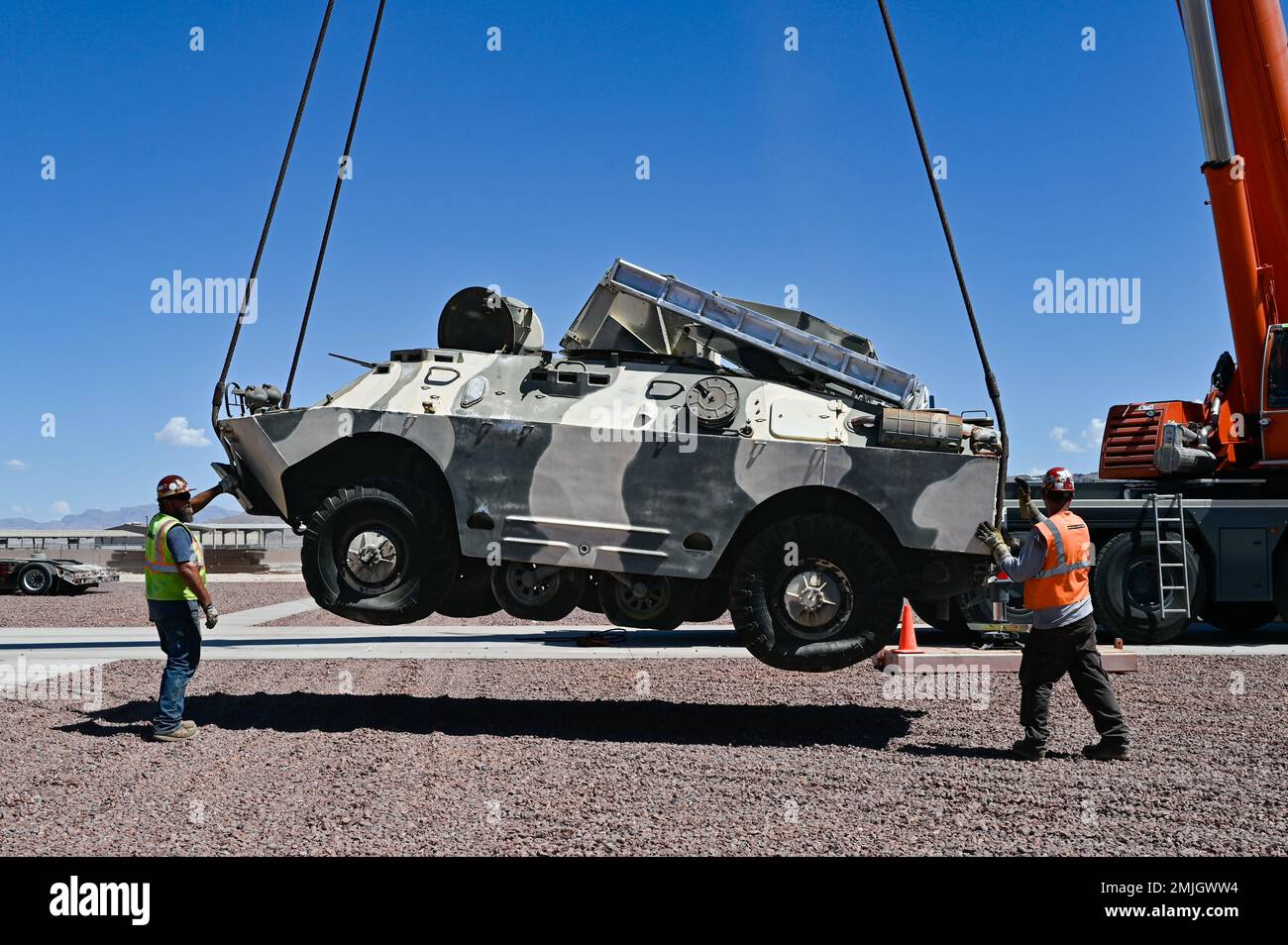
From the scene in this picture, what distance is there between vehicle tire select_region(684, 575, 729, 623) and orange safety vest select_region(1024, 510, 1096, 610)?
6.79ft

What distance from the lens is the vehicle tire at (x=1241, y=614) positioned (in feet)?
49.5

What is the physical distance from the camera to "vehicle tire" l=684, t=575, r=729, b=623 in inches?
301

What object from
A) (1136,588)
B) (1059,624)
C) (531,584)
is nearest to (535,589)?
(531,584)

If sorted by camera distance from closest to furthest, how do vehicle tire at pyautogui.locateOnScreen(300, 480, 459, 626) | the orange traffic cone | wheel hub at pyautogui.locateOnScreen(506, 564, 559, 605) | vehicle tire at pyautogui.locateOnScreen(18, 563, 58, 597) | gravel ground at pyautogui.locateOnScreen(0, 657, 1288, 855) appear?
1. gravel ground at pyautogui.locateOnScreen(0, 657, 1288, 855)
2. vehicle tire at pyautogui.locateOnScreen(300, 480, 459, 626)
3. wheel hub at pyautogui.locateOnScreen(506, 564, 559, 605)
4. the orange traffic cone
5. vehicle tire at pyautogui.locateOnScreen(18, 563, 58, 597)

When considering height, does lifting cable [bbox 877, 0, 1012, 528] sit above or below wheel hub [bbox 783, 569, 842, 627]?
above

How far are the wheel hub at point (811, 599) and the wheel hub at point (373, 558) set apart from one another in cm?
262

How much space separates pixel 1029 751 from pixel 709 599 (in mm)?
2413

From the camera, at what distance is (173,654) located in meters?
8.02

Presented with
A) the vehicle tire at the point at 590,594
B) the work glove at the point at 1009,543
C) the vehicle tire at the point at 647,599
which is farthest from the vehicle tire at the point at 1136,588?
the vehicle tire at the point at 590,594

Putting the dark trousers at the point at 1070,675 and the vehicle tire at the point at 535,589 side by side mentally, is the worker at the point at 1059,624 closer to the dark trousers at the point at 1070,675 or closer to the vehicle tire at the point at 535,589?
the dark trousers at the point at 1070,675

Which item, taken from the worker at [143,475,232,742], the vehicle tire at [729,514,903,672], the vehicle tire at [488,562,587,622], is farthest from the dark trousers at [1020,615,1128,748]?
the worker at [143,475,232,742]

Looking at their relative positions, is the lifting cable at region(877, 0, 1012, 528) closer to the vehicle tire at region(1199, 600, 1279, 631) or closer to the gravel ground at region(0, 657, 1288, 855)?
the gravel ground at region(0, 657, 1288, 855)

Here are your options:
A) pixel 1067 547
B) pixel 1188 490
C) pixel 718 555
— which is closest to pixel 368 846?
pixel 718 555

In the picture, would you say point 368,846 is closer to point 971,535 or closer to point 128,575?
point 971,535
